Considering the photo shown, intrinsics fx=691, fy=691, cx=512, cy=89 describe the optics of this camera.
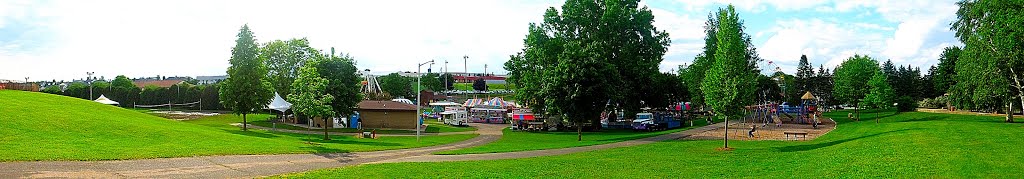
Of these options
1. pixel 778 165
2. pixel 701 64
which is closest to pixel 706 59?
pixel 701 64

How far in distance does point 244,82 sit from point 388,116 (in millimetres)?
12383

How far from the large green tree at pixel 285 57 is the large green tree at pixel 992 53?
5710 centimetres

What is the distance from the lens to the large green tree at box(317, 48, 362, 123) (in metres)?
42.7

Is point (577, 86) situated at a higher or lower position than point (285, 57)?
lower

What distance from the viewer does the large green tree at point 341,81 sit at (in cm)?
4272

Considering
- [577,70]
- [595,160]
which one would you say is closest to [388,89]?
[577,70]

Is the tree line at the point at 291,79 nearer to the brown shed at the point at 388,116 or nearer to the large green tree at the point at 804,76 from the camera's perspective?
the brown shed at the point at 388,116

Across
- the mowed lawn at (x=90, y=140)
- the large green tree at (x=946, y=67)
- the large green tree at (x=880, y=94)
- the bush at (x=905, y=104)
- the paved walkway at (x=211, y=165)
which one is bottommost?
the paved walkway at (x=211, y=165)

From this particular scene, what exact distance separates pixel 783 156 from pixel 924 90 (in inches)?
4126

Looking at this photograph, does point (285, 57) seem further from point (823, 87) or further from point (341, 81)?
point (823, 87)

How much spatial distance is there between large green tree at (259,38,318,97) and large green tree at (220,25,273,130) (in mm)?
15540

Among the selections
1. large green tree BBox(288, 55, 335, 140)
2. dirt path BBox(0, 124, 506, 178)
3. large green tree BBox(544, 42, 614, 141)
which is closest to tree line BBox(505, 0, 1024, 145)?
large green tree BBox(544, 42, 614, 141)

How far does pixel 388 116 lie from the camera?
59.1m

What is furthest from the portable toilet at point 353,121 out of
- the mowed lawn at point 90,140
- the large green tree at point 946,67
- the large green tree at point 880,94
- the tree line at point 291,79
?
the large green tree at point 946,67
